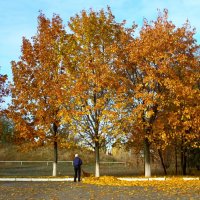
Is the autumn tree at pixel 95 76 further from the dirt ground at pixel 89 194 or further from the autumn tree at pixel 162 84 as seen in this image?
the dirt ground at pixel 89 194

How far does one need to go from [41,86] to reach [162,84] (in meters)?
9.61

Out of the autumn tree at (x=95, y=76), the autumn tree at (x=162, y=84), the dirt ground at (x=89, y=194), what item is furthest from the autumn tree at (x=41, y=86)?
the dirt ground at (x=89, y=194)

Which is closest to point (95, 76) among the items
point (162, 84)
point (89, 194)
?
point (162, 84)

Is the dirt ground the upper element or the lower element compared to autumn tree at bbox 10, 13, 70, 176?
lower

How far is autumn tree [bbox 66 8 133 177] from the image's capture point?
93.7 ft

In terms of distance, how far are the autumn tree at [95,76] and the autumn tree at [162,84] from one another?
1.67m

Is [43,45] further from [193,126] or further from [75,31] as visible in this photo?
[193,126]

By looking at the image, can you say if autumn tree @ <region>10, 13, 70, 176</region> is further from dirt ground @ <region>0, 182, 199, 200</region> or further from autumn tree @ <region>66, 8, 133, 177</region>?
dirt ground @ <region>0, 182, 199, 200</region>

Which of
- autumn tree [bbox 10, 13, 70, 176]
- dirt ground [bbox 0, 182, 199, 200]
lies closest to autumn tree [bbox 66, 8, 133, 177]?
autumn tree [bbox 10, 13, 70, 176]

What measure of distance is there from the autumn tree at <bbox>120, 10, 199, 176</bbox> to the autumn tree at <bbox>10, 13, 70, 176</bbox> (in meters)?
5.59

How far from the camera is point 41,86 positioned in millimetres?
31750

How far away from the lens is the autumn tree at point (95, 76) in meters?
28.6

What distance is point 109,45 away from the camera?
30359 mm

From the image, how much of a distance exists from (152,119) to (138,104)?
1990 millimetres
